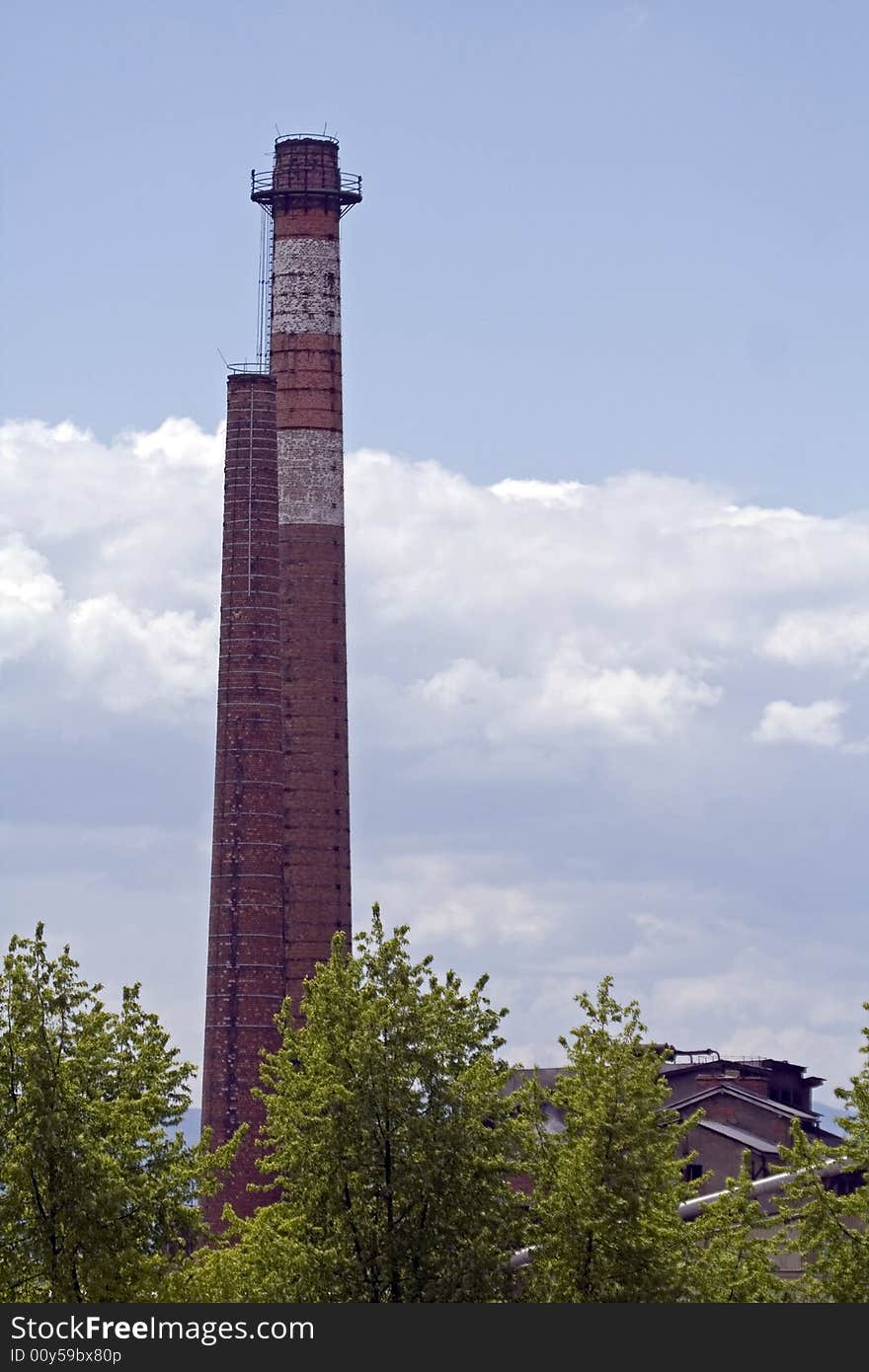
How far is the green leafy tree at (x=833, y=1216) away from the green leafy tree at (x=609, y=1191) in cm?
241

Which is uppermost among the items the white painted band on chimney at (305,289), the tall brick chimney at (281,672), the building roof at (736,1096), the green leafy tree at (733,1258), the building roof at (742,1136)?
the white painted band on chimney at (305,289)

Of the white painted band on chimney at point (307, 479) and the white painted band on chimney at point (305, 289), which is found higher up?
the white painted band on chimney at point (305, 289)

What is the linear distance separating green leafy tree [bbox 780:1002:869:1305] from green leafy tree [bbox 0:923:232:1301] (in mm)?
11122

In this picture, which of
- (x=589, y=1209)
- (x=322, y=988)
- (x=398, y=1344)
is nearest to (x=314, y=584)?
(x=322, y=988)

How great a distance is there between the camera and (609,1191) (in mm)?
45438

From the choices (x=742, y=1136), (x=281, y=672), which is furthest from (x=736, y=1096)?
(x=281, y=672)

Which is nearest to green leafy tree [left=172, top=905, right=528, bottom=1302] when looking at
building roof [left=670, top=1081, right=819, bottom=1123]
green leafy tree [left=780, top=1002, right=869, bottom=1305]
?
green leafy tree [left=780, top=1002, right=869, bottom=1305]

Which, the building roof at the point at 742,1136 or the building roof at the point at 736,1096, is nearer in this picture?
the building roof at the point at 742,1136

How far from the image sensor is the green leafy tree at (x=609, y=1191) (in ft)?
147

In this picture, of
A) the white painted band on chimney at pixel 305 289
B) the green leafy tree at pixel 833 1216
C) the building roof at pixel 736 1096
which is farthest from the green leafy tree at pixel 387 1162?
the white painted band on chimney at pixel 305 289

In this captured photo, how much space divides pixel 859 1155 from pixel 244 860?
39122 millimetres

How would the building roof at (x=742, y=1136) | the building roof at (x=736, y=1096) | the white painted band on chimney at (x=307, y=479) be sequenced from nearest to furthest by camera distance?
the building roof at (x=742, y=1136) < the building roof at (x=736, y=1096) < the white painted band on chimney at (x=307, y=479)

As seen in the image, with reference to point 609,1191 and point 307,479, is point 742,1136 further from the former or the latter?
point 609,1191

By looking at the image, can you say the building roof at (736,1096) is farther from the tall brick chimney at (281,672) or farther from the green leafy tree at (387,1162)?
the green leafy tree at (387,1162)
